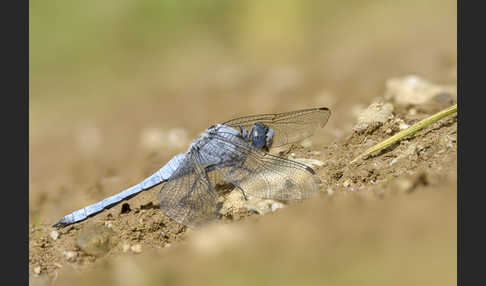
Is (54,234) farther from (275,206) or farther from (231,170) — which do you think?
(275,206)

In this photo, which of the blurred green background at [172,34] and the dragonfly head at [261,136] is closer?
the dragonfly head at [261,136]

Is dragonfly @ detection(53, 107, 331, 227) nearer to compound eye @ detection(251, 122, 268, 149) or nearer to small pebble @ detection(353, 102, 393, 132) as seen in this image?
compound eye @ detection(251, 122, 268, 149)

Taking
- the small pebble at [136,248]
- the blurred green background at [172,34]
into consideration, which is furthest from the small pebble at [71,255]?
the blurred green background at [172,34]

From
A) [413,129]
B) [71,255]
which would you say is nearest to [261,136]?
[413,129]

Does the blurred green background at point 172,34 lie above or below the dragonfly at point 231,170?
above

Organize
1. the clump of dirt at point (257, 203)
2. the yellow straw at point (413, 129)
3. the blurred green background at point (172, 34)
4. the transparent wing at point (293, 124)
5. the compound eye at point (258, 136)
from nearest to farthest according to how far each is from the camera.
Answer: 1. the clump of dirt at point (257, 203)
2. the yellow straw at point (413, 129)
3. the compound eye at point (258, 136)
4. the transparent wing at point (293, 124)
5. the blurred green background at point (172, 34)

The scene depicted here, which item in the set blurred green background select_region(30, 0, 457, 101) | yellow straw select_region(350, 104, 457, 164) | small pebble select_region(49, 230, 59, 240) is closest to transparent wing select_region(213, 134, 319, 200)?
yellow straw select_region(350, 104, 457, 164)

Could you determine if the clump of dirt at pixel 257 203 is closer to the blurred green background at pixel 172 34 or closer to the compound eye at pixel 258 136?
the compound eye at pixel 258 136

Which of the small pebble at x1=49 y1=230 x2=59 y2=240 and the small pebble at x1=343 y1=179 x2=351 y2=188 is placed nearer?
the small pebble at x1=343 y1=179 x2=351 y2=188
